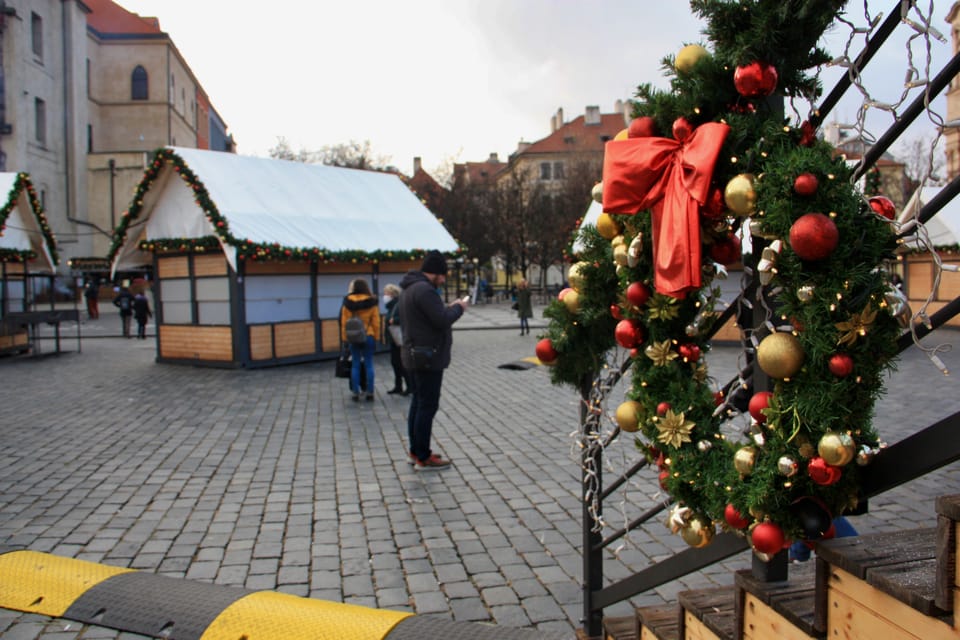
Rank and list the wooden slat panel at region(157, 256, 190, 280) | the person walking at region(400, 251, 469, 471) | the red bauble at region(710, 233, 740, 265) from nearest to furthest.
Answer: the red bauble at region(710, 233, 740, 265)
the person walking at region(400, 251, 469, 471)
the wooden slat panel at region(157, 256, 190, 280)

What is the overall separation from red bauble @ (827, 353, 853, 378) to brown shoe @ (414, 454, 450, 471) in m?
5.48

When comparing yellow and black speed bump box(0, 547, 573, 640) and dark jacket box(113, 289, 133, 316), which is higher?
dark jacket box(113, 289, 133, 316)

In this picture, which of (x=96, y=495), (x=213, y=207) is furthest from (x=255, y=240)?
(x=96, y=495)

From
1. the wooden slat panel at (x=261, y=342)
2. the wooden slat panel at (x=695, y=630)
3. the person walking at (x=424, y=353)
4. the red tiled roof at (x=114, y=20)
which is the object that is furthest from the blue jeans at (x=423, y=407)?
the red tiled roof at (x=114, y=20)

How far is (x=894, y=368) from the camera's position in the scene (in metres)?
1.89

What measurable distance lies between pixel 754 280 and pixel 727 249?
142 mm

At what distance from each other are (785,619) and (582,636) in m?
1.78

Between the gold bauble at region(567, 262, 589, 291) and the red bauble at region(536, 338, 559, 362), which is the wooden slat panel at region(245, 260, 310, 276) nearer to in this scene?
the red bauble at region(536, 338, 559, 362)

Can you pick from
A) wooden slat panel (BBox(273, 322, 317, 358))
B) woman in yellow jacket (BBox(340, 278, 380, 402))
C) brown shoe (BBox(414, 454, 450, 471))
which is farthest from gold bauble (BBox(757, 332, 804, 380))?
wooden slat panel (BBox(273, 322, 317, 358))

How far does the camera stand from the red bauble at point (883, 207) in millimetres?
1837

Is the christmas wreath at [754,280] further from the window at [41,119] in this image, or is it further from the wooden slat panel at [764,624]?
the window at [41,119]

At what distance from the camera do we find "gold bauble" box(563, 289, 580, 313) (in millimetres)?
3141

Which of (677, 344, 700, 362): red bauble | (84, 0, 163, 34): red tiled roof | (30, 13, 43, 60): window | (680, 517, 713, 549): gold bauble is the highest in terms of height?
(84, 0, 163, 34): red tiled roof

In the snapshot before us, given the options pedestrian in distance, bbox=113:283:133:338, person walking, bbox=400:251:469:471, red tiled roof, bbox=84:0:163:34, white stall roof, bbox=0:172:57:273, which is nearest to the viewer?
person walking, bbox=400:251:469:471
